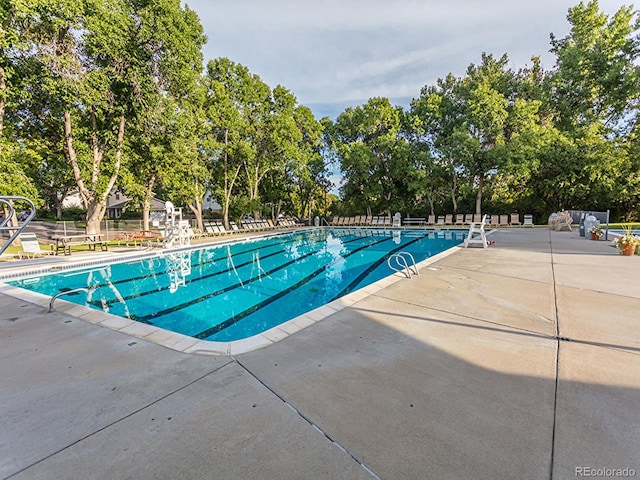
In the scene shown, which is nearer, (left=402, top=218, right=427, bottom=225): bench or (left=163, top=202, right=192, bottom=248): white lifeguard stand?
(left=163, top=202, right=192, bottom=248): white lifeguard stand

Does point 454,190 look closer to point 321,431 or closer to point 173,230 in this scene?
point 173,230

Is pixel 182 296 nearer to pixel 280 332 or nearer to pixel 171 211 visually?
pixel 280 332

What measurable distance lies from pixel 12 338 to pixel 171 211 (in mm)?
7841

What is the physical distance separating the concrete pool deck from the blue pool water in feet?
5.09

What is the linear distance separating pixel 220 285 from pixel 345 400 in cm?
541

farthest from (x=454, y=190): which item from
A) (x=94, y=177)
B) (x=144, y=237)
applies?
A: (x=94, y=177)

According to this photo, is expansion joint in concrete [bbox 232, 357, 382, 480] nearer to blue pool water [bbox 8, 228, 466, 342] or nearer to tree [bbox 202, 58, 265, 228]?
blue pool water [bbox 8, 228, 466, 342]

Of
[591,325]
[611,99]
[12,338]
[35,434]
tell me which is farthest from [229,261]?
[611,99]

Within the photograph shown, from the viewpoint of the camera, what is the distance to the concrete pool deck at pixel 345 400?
59.4 inches

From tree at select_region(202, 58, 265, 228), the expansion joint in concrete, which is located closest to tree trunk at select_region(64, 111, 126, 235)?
tree at select_region(202, 58, 265, 228)

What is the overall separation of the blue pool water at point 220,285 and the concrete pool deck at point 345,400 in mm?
1551

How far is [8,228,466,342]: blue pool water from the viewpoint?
484 centimetres

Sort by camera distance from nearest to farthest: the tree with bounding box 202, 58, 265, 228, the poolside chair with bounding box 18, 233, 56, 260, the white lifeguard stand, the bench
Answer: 1. the poolside chair with bounding box 18, 233, 56, 260
2. the white lifeguard stand
3. the tree with bounding box 202, 58, 265, 228
4. the bench

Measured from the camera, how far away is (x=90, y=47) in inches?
383
